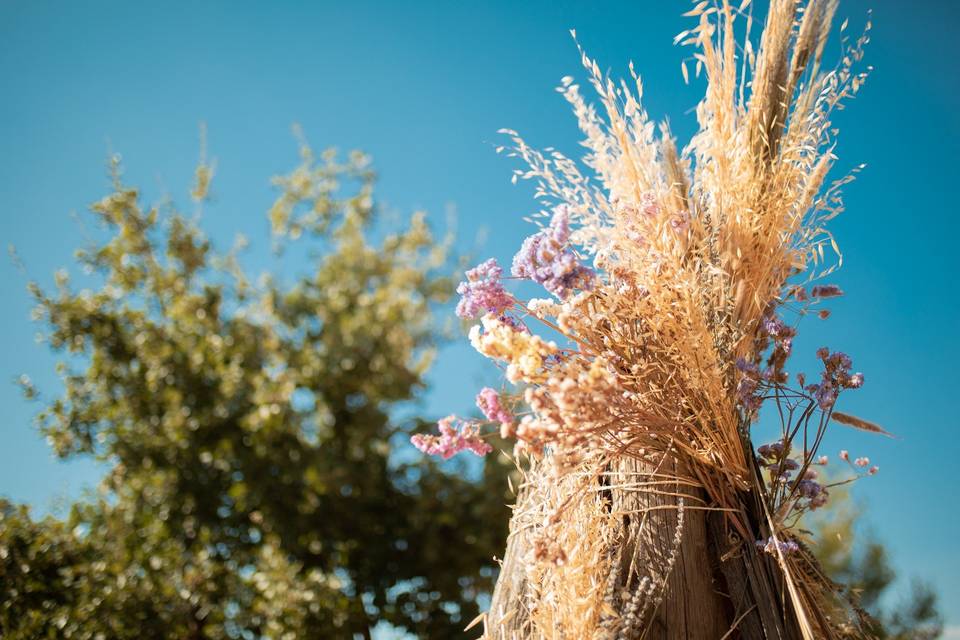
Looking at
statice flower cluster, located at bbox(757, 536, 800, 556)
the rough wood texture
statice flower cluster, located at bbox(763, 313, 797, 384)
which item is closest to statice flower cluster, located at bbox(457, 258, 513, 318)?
the rough wood texture

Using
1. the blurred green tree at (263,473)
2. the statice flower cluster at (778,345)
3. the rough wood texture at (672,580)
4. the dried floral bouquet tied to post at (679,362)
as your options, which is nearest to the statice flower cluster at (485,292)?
the dried floral bouquet tied to post at (679,362)

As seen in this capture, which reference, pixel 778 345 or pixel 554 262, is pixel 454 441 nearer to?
pixel 554 262

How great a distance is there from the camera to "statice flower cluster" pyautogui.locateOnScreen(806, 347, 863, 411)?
4.49 ft

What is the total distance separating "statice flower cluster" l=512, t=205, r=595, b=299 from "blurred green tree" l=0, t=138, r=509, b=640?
4.16 m

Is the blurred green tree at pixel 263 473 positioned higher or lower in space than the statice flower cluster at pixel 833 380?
higher

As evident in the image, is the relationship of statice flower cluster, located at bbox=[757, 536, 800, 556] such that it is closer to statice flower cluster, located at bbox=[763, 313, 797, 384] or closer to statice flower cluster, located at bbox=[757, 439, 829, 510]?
statice flower cluster, located at bbox=[757, 439, 829, 510]

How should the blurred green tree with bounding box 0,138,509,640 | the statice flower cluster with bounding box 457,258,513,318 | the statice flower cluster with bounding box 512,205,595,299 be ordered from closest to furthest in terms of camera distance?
the statice flower cluster with bounding box 512,205,595,299 → the statice flower cluster with bounding box 457,258,513,318 → the blurred green tree with bounding box 0,138,509,640

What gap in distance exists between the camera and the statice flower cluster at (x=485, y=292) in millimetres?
1341

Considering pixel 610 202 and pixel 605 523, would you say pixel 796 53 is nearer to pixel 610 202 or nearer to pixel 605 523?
pixel 610 202

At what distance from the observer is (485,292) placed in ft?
4.41

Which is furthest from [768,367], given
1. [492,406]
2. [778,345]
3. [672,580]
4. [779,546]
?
[492,406]

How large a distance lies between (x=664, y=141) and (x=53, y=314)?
6244 mm

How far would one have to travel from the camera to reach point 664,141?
154 centimetres

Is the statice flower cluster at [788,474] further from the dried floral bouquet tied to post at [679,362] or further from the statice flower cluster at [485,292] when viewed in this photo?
the statice flower cluster at [485,292]
